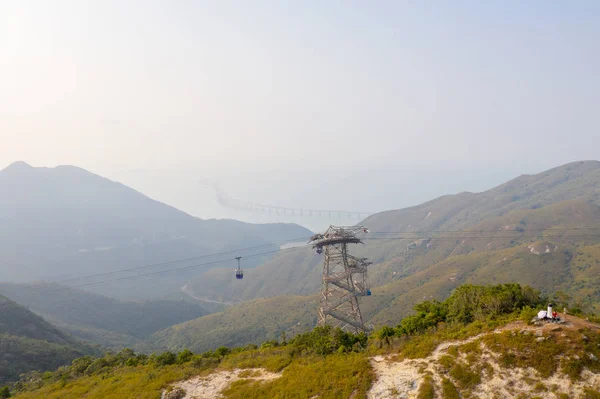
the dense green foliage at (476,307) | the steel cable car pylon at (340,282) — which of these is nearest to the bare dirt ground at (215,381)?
the dense green foliage at (476,307)

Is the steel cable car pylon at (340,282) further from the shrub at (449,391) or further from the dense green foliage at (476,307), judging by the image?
the shrub at (449,391)

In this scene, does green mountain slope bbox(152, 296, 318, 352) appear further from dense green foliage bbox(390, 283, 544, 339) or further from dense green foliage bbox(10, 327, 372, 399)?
dense green foliage bbox(390, 283, 544, 339)

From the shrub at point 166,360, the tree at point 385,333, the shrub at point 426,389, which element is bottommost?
the shrub at point 166,360

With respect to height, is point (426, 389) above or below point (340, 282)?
below

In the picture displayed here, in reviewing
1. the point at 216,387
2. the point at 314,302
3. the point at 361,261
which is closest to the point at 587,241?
the point at 314,302

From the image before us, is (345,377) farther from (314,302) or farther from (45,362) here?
(314,302)

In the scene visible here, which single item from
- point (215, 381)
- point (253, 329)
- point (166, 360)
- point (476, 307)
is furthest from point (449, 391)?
point (253, 329)

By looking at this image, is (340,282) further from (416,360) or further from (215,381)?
(416,360)
